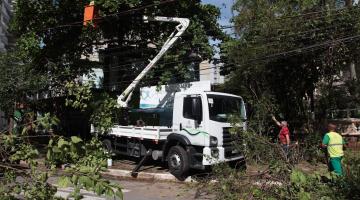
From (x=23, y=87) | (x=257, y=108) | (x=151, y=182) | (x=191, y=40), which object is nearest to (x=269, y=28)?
(x=191, y=40)

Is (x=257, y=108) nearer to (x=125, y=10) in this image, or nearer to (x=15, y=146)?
(x=125, y=10)

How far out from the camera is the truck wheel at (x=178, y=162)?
1548cm

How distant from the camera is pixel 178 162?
15766mm

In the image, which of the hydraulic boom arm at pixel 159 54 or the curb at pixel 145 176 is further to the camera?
the hydraulic boom arm at pixel 159 54

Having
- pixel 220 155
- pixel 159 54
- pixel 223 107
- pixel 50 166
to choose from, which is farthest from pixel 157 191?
pixel 50 166

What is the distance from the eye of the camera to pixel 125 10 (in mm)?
22500

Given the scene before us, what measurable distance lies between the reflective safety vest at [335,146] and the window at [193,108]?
399 cm

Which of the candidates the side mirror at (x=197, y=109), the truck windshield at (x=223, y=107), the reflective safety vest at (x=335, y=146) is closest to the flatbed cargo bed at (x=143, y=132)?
the side mirror at (x=197, y=109)

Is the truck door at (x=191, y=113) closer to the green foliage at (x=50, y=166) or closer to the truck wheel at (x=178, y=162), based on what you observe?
the truck wheel at (x=178, y=162)

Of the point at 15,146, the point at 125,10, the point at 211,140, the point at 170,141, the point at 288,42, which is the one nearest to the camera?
the point at 15,146

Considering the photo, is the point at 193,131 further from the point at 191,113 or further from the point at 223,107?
the point at 223,107

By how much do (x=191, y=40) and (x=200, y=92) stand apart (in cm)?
720

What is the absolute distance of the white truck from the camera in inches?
601

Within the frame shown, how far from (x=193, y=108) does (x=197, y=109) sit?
0.46 ft
